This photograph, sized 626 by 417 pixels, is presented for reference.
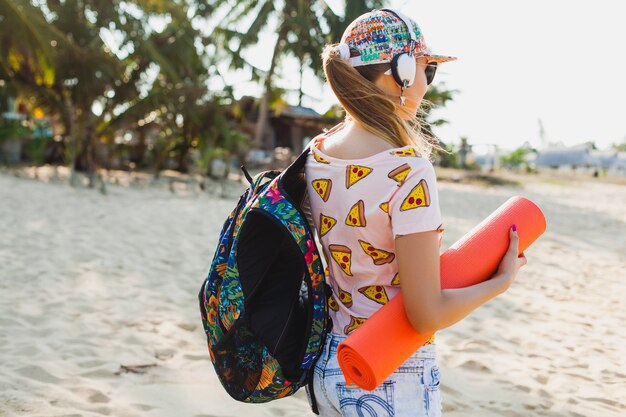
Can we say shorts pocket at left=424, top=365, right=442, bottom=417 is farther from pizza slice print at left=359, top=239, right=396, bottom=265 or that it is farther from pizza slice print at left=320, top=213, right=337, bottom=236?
pizza slice print at left=320, top=213, right=337, bottom=236

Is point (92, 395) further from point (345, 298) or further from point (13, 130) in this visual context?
point (13, 130)

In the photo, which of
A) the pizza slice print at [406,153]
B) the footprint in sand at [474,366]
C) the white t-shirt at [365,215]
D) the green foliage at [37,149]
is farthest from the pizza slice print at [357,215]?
the green foliage at [37,149]

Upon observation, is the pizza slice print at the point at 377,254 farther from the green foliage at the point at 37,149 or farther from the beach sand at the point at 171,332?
the green foliage at the point at 37,149

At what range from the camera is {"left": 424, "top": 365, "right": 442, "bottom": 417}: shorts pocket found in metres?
1.22

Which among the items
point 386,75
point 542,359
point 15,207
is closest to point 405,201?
point 386,75

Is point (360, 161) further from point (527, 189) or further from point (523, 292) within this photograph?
point (527, 189)

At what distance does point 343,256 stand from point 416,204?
9.0 inches

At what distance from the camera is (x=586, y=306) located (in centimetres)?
508

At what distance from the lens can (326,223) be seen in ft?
4.15

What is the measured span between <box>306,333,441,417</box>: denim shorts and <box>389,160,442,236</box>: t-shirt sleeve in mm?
316

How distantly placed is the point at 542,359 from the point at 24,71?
12630mm

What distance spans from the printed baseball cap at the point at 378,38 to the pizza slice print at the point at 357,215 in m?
0.30

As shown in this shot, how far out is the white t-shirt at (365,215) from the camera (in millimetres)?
1104

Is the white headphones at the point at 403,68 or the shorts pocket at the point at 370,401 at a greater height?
the white headphones at the point at 403,68
